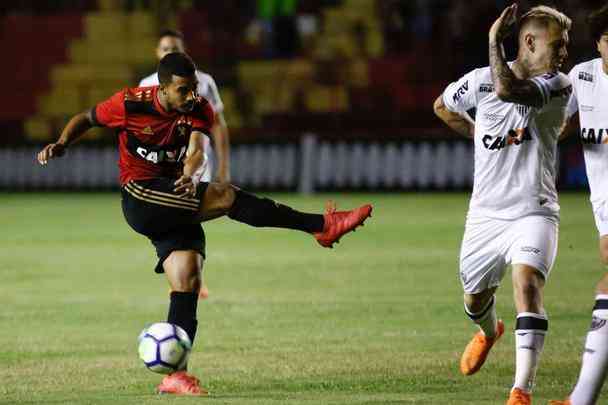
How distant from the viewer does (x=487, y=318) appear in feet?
25.3

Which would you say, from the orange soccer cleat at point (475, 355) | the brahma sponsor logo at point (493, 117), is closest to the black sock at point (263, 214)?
the brahma sponsor logo at point (493, 117)

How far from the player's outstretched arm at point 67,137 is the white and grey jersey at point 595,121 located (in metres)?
2.80

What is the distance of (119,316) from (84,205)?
13971 mm

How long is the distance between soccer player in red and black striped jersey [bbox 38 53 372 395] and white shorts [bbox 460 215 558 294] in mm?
643

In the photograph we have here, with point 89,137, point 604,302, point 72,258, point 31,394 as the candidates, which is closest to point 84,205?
point 89,137

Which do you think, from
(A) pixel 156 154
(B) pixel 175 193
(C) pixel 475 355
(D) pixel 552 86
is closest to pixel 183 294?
(B) pixel 175 193

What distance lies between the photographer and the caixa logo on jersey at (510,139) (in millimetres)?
6824

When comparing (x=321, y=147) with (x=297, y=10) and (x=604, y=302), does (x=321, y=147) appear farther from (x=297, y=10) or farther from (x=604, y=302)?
(x=604, y=302)

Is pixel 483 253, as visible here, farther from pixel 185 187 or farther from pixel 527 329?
pixel 185 187

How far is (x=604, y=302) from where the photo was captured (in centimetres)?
588

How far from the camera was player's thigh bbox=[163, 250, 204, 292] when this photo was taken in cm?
709

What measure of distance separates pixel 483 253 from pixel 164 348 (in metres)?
1.86

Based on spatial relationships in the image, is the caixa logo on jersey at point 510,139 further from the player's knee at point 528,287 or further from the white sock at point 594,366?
the white sock at point 594,366

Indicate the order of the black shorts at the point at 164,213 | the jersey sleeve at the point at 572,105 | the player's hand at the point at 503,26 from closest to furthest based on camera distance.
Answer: the player's hand at the point at 503,26 < the jersey sleeve at the point at 572,105 < the black shorts at the point at 164,213
